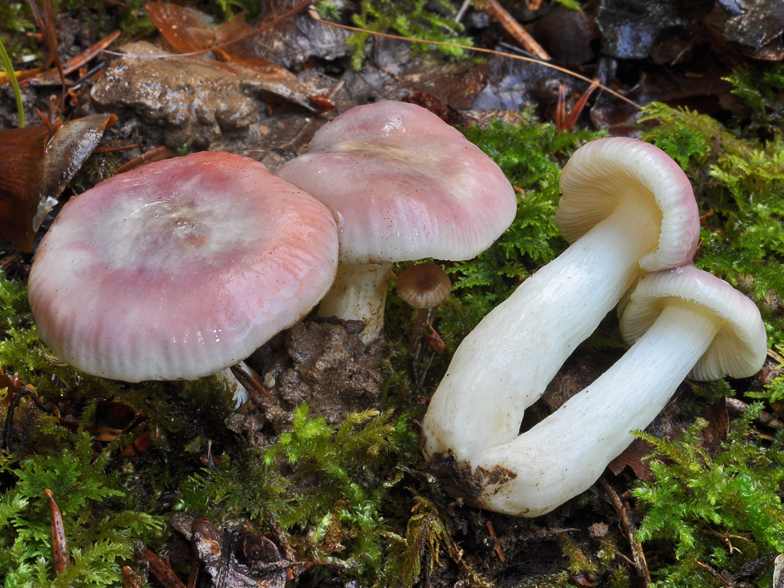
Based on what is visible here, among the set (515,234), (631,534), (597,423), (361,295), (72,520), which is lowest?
(72,520)

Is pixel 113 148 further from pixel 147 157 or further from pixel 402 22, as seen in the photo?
pixel 402 22

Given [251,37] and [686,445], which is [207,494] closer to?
[686,445]

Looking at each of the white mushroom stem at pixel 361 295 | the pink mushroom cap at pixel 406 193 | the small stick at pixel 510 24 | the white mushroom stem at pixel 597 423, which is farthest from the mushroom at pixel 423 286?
the small stick at pixel 510 24

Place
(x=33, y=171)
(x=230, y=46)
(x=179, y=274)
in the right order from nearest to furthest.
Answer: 1. (x=179, y=274)
2. (x=33, y=171)
3. (x=230, y=46)

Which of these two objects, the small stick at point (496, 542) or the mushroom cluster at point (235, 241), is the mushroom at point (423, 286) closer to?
the mushroom cluster at point (235, 241)

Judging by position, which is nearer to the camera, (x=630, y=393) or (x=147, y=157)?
(x=630, y=393)

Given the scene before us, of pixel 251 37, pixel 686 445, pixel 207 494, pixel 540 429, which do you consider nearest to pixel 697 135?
pixel 686 445

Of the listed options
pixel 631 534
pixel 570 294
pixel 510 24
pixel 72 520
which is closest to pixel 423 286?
pixel 570 294
